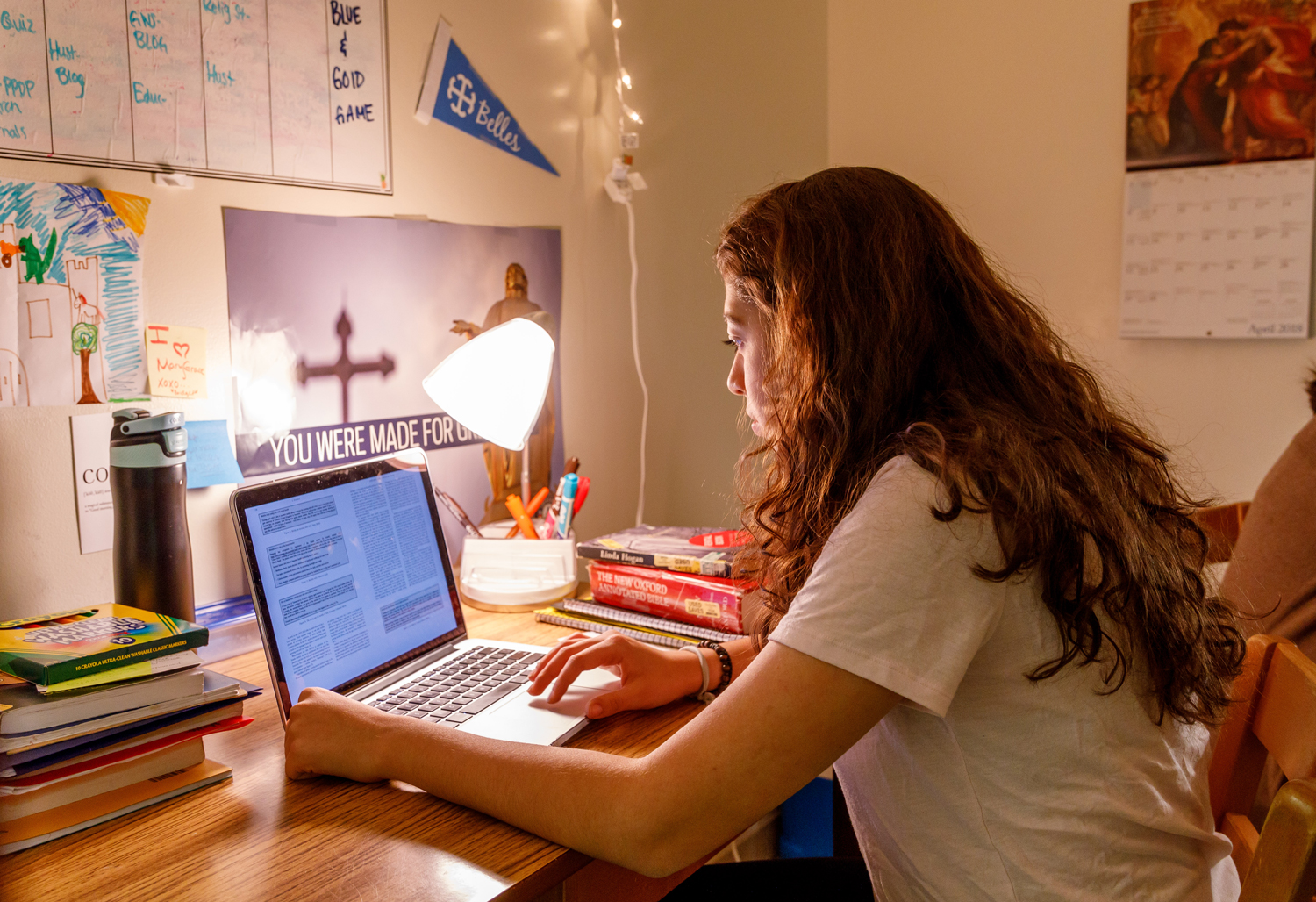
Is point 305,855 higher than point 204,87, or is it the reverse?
point 204,87

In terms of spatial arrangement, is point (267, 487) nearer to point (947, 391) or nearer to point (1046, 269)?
point (947, 391)

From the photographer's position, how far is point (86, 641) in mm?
832

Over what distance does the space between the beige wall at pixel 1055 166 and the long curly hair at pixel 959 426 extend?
125 cm

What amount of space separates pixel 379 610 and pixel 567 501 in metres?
0.47

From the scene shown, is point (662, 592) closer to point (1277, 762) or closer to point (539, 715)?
point (539, 715)

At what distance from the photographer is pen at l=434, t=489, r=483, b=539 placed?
1.51 metres

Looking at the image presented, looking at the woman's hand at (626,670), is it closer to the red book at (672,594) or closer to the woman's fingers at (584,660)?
the woman's fingers at (584,660)

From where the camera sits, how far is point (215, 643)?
3.87 feet

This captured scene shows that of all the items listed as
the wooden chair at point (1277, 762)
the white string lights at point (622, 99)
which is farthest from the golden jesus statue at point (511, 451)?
the wooden chair at point (1277, 762)

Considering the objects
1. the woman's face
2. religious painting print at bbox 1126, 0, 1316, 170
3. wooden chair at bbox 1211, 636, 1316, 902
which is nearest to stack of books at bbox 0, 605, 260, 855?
the woman's face

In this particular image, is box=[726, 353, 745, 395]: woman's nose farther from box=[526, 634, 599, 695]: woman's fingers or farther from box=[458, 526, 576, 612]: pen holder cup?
box=[458, 526, 576, 612]: pen holder cup

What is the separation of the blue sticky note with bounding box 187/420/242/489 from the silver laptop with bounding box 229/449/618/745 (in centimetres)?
27

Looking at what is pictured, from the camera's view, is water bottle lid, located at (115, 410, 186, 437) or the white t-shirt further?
water bottle lid, located at (115, 410, 186, 437)

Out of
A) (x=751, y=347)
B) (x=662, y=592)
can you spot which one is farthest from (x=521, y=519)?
(x=751, y=347)
